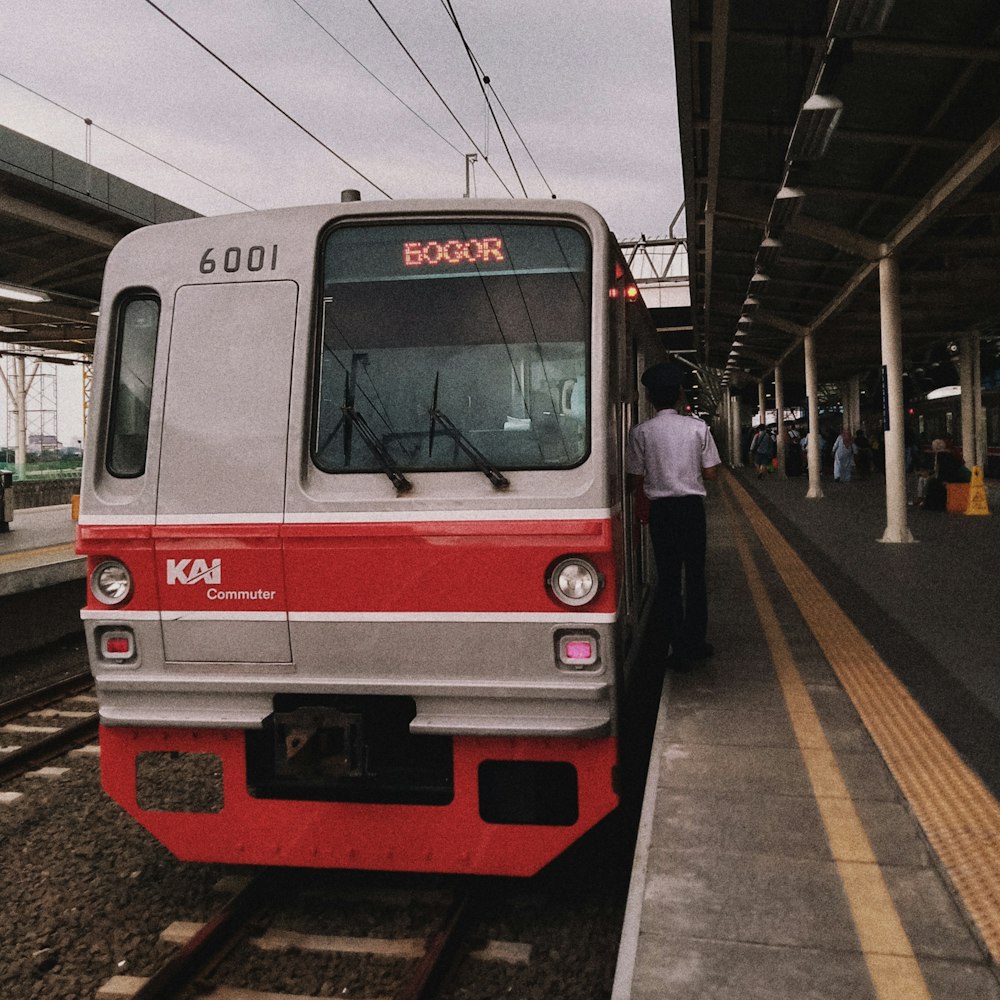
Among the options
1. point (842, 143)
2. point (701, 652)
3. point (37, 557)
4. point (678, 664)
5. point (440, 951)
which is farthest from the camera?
point (37, 557)

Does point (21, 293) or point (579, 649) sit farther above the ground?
point (21, 293)

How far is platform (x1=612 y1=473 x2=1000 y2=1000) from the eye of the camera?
8.09 ft

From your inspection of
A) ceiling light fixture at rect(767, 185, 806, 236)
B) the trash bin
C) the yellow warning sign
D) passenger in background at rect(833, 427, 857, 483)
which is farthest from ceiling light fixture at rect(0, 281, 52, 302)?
passenger in background at rect(833, 427, 857, 483)

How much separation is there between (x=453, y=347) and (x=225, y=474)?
0.92 meters

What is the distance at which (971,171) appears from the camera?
8328mm

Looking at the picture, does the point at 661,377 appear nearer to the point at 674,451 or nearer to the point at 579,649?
the point at 674,451

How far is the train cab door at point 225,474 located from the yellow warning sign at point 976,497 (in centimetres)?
1393

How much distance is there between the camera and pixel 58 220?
34.1 feet

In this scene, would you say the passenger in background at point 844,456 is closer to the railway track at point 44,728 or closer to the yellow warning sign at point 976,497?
the yellow warning sign at point 976,497

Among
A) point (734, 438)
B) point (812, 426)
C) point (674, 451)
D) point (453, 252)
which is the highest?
point (734, 438)

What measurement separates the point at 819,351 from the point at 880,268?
1288cm

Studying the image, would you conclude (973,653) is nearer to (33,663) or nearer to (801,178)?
(801,178)

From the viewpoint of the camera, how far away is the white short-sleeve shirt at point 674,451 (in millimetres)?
4902

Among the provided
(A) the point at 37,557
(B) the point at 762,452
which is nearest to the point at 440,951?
(A) the point at 37,557
